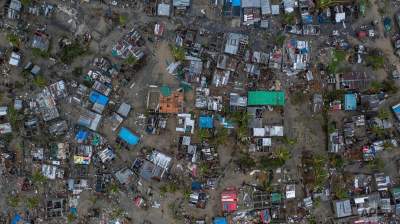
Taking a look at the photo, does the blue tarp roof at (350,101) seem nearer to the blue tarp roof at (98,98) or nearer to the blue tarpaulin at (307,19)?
the blue tarpaulin at (307,19)

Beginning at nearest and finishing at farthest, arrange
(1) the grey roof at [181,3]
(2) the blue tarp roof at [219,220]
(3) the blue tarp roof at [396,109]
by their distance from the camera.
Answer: (1) the grey roof at [181,3] < (3) the blue tarp roof at [396,109] < (2) the blue tarp roof at [219,220]

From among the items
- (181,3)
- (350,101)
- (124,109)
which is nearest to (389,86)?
(350,101)

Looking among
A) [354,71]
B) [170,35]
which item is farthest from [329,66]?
[170,35]

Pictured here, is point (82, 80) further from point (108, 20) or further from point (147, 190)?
point (147, 190)

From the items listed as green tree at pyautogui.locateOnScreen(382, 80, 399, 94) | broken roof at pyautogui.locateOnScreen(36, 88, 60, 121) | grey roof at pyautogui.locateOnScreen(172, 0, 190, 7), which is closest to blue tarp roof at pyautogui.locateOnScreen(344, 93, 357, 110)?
green tree at pyautogui.locateOnScreen(382, 80, 399, 94)

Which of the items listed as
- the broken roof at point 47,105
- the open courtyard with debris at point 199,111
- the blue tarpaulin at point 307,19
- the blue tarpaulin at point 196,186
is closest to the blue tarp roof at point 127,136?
the open courtyard with debris at point 199,111

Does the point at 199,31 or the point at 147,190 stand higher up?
the point at 199,31
